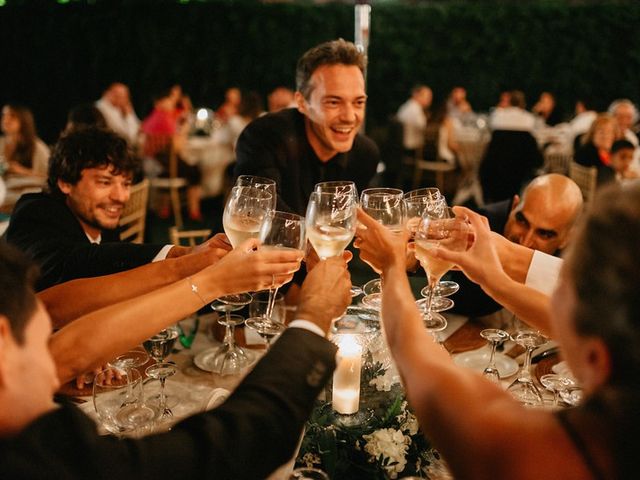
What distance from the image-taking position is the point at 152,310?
4.67 ft

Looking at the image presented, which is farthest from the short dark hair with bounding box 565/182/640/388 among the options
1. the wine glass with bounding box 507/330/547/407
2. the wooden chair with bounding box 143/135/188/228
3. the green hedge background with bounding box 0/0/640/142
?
the green hedge background with bounding box 0/0/640/142

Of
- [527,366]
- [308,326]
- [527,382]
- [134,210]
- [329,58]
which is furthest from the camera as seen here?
[134,210]

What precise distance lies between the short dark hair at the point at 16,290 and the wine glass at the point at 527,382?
1.20 metres

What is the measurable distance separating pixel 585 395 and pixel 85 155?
83.7 inches

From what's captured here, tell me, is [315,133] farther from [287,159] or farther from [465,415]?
[465,415]

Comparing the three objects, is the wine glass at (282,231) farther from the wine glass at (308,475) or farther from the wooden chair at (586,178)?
the wooden chair at (586,178)

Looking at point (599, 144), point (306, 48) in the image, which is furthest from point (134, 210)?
point (306, 48)

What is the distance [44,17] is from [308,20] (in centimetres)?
436

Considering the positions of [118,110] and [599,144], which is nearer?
[599,144]

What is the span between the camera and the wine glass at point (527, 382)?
1604mm

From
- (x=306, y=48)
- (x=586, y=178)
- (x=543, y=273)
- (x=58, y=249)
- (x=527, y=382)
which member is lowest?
(x=586, y=178)

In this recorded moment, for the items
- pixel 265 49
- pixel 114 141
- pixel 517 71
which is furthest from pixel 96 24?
pixel 114 141

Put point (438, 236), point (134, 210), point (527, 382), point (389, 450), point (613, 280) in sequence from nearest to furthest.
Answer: point (613, 280) → point (389, 450) → point (438, 236) → point (527, 382) → point (134, 210)

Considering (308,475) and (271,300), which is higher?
(271,300)
